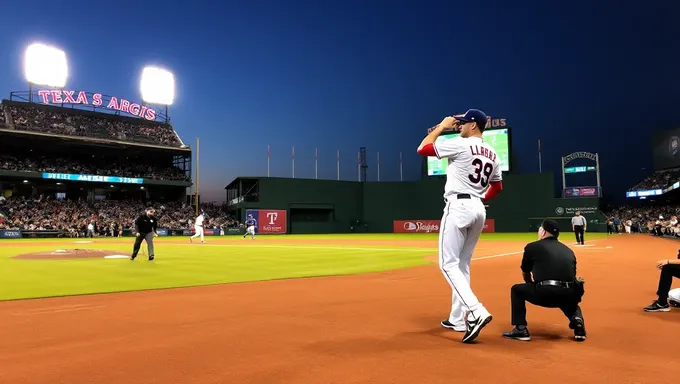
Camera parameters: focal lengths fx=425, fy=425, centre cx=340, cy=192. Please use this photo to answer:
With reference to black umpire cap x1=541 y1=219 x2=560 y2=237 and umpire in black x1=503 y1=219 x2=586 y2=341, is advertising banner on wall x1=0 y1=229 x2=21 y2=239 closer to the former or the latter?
umpire in black x1=503 y1=219 x2=586 y2=341

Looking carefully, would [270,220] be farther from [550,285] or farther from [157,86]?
[550,285]

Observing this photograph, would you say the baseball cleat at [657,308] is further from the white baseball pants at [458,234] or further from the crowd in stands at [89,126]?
the crowd in stands at [89,126]

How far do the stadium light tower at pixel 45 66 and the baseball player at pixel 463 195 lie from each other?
6369 centimetres

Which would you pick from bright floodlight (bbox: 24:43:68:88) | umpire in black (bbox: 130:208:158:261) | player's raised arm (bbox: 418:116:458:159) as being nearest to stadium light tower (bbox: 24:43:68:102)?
bright floodlight (bbox: 24:43:68:88)

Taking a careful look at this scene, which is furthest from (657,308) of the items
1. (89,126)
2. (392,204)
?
(89,126)

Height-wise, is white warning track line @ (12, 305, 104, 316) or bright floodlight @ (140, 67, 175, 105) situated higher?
bright floodlight @ (140, 67, 175, 105)

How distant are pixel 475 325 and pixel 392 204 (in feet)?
189

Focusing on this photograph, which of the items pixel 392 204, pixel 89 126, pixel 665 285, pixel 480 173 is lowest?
pixel 665 285

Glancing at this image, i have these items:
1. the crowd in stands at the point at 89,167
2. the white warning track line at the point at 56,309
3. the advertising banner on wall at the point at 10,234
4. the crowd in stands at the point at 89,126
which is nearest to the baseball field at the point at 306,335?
the white warning track line at the point at 56,309

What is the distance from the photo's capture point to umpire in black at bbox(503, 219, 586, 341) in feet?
14.8

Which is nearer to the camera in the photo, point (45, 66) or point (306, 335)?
point (306, 335)

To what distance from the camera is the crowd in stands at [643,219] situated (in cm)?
4047

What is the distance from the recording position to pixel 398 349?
14.1 ft

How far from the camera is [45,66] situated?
5362cm
